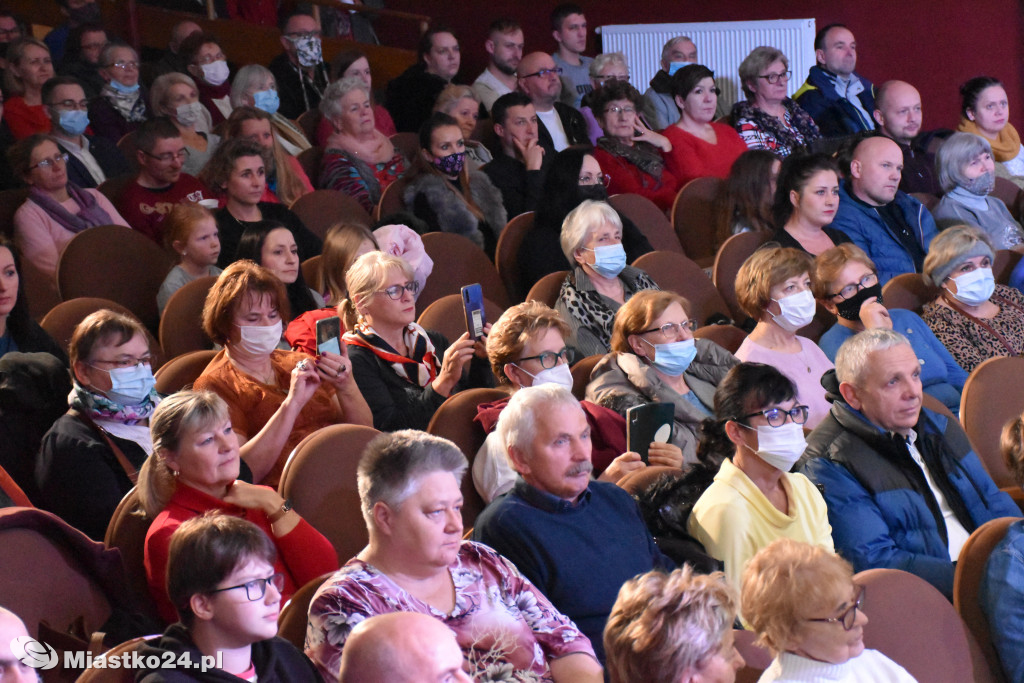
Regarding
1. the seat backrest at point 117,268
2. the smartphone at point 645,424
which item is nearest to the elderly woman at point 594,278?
the smartphone at point 645,424

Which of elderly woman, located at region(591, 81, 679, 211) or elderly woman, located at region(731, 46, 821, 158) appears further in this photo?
elderly woman, located at region(731, 46, 821, 158)

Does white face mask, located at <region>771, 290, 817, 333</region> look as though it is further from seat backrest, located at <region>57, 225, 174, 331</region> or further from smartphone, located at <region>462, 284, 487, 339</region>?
seat backrest, located at <region>57, 225, 174, 331</region>

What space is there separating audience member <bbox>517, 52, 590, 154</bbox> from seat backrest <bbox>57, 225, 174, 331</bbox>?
251 centimetres

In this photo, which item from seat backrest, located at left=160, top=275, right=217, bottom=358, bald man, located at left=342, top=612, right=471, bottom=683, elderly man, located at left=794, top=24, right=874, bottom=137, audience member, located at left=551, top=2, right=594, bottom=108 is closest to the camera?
bald man, located at left=342, top=612, right=471, bottom=683

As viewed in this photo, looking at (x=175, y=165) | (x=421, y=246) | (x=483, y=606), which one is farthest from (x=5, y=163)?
(x=483, y=606)

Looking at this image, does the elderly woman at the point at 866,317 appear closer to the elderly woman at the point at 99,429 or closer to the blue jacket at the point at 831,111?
the elderly woman at the point at 99,429

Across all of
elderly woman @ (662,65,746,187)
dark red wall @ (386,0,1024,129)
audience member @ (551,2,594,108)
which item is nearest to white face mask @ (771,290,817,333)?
elderly woman @ (662,65,746,187)

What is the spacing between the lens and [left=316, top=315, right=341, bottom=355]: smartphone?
3.03 m

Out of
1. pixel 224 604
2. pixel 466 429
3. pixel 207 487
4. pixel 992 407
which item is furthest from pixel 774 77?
pixel 224 604

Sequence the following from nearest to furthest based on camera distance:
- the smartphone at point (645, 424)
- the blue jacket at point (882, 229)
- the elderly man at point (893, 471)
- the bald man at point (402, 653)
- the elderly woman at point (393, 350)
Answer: the bald man at point (402, 653), the elderly man at point (893, 471), the smartphone at point (645, 424), the elderly woman at point (393, 350), the blue jacket at point (882, 229)

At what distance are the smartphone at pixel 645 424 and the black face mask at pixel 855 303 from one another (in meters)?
1.28

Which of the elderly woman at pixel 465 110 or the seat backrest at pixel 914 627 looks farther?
the elderly woman at pixel 465 110

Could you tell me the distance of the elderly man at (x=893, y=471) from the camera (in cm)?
275

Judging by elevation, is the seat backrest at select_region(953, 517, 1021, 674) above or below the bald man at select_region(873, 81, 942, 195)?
below
